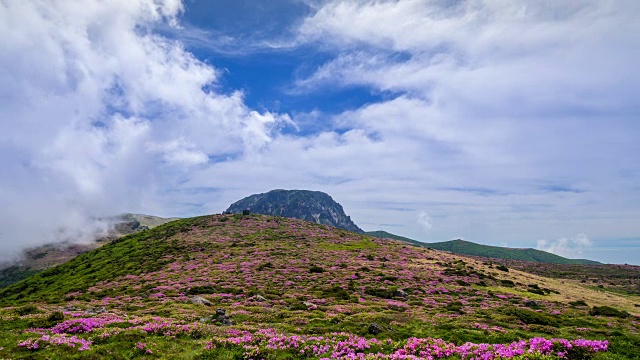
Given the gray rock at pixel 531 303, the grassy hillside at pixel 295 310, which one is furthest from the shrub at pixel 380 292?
the gray rock at pixel 531 303

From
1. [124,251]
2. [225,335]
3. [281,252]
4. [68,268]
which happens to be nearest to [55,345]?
[225,335]

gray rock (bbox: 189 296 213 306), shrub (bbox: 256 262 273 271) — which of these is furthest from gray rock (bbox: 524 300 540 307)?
shrub (bbox: 256 262 273 271)

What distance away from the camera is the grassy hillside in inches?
776

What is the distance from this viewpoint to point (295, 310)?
3428cm

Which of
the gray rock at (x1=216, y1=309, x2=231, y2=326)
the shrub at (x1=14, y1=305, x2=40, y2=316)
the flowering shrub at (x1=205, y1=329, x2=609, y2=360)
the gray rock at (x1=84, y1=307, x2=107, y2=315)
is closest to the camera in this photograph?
the flowering shrub at (x1=205, y1=329, x2=609, y2=360)

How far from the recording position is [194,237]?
90.5 m

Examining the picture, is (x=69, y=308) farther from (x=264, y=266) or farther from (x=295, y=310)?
(x=264, y=266)

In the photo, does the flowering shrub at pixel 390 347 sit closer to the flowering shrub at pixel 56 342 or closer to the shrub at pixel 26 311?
the flowering shrub at pixel 56 342

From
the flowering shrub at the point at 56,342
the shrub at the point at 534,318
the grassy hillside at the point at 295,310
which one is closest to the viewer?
the grassy hillside at the point at 295,310

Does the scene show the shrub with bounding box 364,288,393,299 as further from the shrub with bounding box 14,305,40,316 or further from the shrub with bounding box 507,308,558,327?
the shrub with bounding box 14,305,40,316

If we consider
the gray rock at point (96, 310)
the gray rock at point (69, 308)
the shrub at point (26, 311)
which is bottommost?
the gray rock at point (69, 308)

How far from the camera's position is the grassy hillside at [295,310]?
64.7ft

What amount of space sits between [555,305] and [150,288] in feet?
193

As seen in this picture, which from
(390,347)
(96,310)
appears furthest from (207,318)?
(390,347)
